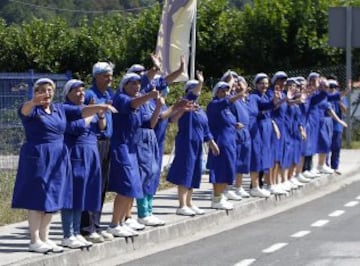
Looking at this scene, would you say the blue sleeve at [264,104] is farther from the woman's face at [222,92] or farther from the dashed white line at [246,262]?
the dashed white line at [246,262]

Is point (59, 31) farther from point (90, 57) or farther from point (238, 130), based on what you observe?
point (238, 130)

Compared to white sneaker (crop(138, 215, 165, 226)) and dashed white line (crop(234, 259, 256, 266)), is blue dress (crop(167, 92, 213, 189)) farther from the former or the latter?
dashed white line (crop(234, 259, 256, 266))

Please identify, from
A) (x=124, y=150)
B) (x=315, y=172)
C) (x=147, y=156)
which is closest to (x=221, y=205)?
(x=147, y=156)

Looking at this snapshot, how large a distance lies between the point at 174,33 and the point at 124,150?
7210 millimetres

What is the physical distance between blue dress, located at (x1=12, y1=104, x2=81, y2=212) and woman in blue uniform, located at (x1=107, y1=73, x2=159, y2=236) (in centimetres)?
156

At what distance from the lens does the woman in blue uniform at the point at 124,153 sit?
12422 mm

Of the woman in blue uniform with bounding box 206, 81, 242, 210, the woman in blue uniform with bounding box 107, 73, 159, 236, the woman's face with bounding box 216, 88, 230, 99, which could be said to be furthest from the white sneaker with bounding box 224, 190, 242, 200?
the woman in blue uniform with bounding box 107, 73, 159, 236

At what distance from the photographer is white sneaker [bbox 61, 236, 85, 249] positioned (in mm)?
11330

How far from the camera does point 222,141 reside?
15.9 meters

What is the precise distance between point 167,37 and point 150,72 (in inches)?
238

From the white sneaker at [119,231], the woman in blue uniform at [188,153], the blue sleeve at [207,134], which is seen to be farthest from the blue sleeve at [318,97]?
the white sneaker at [119,231]

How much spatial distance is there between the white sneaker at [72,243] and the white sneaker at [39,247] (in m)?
0.42

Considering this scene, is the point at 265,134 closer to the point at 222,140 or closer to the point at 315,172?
the point at 222,140

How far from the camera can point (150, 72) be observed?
1340cm
